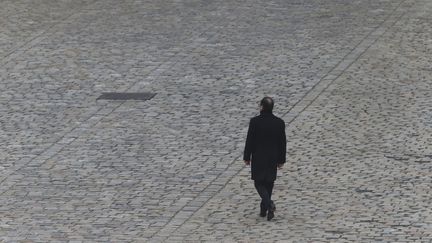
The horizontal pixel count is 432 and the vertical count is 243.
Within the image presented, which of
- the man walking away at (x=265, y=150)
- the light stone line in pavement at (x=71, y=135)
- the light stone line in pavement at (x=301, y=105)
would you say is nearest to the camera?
the light stone line in pavement at (x=301, y=105)

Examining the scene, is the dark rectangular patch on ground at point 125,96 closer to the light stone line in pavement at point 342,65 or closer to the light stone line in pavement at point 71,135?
the light stone line in pavement at point 71,135

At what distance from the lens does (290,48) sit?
25.1 m

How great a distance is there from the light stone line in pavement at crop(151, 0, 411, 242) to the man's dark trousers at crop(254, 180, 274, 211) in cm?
88

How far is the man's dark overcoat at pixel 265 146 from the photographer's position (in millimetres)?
15914

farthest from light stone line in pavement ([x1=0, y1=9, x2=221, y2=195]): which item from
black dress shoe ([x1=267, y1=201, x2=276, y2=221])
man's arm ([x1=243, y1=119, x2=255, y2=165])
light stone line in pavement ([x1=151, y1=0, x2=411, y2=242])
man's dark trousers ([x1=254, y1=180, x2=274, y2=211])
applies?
black dress shoe ([x1=267, y1=201, x2=276, y2=221])

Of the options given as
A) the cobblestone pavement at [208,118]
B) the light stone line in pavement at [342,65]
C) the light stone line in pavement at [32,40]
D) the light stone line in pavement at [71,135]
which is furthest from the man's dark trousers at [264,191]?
the light stone line in pavement at [32,40]

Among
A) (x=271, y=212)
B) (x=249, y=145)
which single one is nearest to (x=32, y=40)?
(x=249, y=145)

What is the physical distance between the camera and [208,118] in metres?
20.5

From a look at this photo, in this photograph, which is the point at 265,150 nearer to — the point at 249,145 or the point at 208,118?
the point at 249,145

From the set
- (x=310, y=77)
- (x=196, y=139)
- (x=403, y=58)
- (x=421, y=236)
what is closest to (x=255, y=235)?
(x=421, y=236)

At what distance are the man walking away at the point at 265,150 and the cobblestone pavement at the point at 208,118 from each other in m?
0.37

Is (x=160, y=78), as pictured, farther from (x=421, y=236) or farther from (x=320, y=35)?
(x=421, y=236)

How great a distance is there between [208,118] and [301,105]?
161cm

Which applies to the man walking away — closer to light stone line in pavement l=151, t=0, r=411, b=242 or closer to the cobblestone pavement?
the cobblestone pavement
